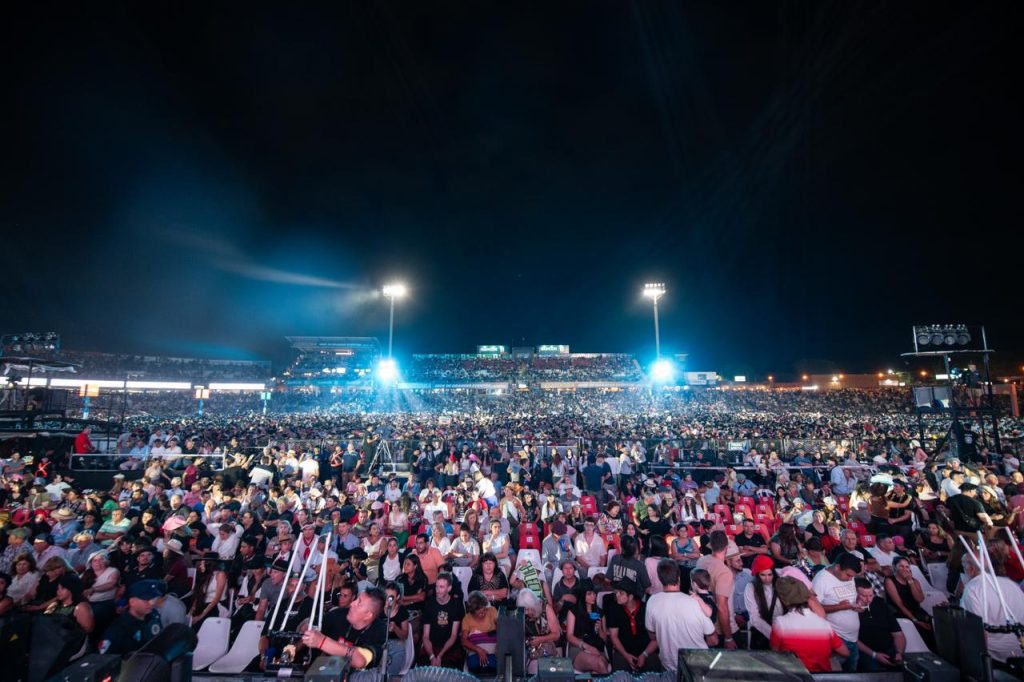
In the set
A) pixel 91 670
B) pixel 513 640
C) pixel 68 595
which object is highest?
pixel 91 670

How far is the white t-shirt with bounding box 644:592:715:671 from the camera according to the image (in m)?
3.84

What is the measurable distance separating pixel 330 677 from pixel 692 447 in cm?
1468

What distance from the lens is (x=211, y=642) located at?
4805mm

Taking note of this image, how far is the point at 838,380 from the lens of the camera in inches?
3103

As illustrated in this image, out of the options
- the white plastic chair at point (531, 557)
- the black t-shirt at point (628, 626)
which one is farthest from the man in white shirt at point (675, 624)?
the white plastic chair at point (531, 557)

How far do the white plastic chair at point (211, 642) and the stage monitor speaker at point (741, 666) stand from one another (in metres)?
4.76

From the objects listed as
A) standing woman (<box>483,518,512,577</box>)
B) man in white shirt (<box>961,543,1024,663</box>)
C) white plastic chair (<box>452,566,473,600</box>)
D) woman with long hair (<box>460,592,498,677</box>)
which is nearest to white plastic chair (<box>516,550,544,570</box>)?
standing woman (<box>483,518,512,577</box>)

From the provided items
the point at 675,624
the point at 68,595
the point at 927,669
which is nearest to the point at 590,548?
the point at 675,624

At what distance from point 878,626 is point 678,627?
201 cm

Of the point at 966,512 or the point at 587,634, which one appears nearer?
the point at 587,634

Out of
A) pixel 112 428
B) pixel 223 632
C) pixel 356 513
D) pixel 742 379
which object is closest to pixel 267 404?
pixel 112 428

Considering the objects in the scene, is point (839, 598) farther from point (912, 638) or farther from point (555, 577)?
point (555, 577)

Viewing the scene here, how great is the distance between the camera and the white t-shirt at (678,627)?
3.84 meters

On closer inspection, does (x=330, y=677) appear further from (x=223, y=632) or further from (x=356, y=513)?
(x=356, y=513)
